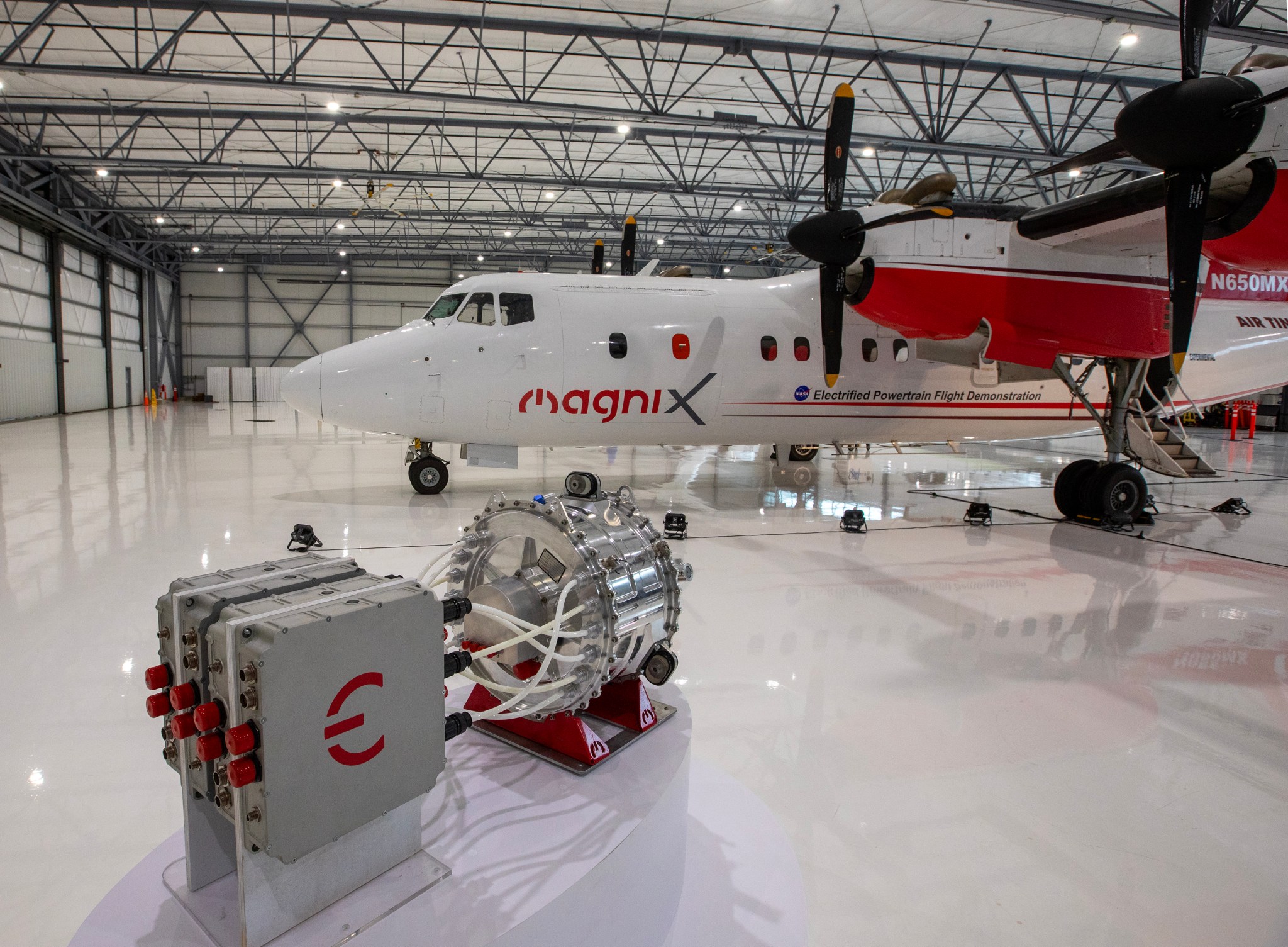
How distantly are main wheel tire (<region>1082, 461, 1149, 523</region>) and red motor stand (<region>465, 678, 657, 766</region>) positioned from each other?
7672mm

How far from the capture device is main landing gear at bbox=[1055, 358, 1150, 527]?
8391 mm

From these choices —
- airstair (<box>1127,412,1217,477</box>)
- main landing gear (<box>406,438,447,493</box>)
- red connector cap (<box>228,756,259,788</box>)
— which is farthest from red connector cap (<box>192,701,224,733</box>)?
airstair (<box>1127,412,1217,477</box>)

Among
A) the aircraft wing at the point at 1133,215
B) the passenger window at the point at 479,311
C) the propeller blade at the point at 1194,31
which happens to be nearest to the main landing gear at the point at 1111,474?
the aircraft wing at the point at 1133,215

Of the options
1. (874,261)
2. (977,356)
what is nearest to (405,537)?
(874,261)

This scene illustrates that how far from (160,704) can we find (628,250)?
1169cm

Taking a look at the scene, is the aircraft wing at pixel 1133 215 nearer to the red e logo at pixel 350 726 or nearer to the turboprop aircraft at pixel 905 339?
the turboprop aircraft at pixel 905 339

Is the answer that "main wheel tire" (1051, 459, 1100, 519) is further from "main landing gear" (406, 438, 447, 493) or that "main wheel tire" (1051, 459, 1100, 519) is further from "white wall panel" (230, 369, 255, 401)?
"white wall panel" (230, 369, 255, 401)

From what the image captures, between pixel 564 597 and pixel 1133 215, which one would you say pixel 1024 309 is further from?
pixel 564 597

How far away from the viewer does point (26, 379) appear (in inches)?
875

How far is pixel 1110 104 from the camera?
55.5ft

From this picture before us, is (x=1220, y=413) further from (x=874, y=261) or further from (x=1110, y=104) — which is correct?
(x=874, y=261)

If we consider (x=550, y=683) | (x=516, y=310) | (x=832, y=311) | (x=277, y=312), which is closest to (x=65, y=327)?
(x=277, y=312)

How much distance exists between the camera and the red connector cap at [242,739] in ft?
4.81

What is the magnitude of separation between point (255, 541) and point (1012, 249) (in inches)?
315
